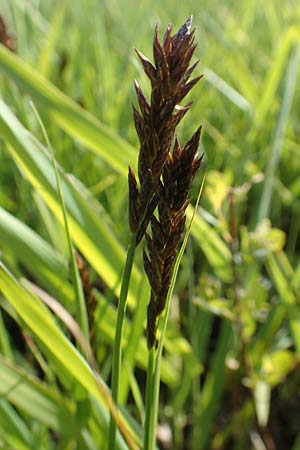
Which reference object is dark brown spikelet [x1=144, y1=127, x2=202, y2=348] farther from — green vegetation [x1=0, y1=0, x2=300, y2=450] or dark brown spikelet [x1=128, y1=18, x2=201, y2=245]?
green vegetation [x1=0, y1=0, x2=300, y2=450]

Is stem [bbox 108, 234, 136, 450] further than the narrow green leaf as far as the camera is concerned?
No

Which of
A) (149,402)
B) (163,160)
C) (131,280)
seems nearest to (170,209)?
(163,160)

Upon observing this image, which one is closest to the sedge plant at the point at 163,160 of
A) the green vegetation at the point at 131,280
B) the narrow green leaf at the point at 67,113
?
the green vegetation at the point at 131,280

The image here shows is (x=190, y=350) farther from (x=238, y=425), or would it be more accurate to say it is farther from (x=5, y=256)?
(x=5, y=256)

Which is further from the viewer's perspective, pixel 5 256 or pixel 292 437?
pixel 292 437

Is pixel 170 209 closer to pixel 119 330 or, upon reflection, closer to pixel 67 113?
pixel 119 330

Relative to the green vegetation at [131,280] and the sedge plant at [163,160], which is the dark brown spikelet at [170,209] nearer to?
the sedge plant at [163,160]

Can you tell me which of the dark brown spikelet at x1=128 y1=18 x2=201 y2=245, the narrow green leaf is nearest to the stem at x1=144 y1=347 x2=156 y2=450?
the dark brown spikelet at x1=128 y1=18 x2=201 y2=245

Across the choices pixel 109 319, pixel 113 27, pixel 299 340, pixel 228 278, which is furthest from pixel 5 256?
pixel 113 27
